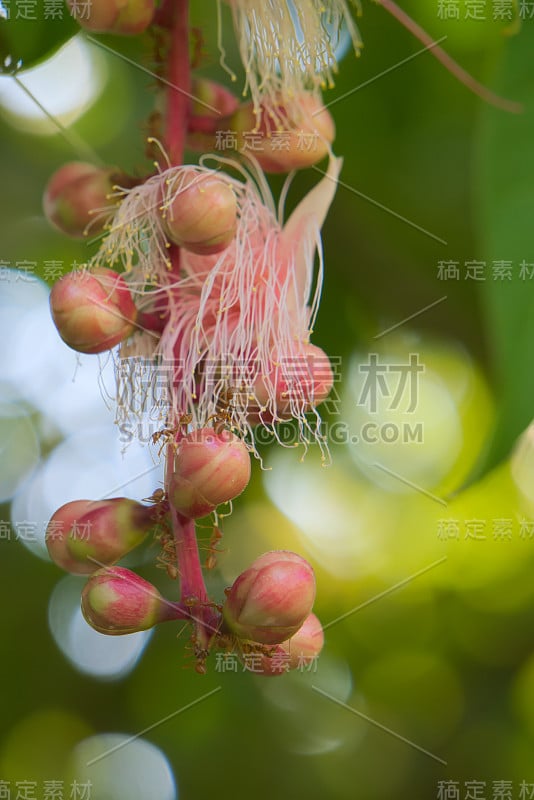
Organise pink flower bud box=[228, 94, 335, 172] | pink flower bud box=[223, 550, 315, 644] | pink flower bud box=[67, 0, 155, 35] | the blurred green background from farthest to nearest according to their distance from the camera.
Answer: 1. the blurred green background
2. pink flower bud box=[228, 94, 335, 172]
3. pink flower bud box=[67, 0, 155, 35]
4. pink flower bud box=[223, 550, 315, 644]

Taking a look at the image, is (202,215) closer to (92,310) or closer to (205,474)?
(92,310)

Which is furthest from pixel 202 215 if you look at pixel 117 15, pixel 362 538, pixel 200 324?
pixel 362 538

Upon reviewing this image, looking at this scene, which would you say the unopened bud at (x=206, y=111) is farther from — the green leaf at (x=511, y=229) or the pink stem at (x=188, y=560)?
the pink stem at (x=188, y=560)

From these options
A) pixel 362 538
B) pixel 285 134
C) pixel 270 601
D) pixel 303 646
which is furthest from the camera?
pixel 362 538

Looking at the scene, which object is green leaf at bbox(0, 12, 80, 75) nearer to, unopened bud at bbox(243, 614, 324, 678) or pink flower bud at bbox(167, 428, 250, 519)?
pink flower bud at bbox(167, 428, 250, 519)

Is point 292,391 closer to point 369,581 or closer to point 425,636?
point 369,581

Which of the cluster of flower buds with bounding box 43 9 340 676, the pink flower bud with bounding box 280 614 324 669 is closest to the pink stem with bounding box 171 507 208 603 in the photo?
the cluster of flower buds with bounding box 43 9 340 676

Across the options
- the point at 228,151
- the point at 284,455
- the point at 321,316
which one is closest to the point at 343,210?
the point at 321,316
